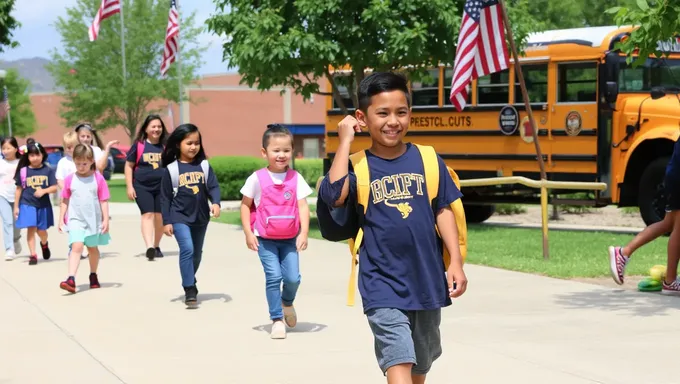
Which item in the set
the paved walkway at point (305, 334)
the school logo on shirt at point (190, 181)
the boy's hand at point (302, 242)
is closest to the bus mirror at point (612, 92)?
the paved walkway at point (305, 334)

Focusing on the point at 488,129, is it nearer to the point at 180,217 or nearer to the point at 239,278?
the point at 239,278

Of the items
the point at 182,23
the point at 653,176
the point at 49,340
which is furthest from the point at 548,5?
the point at 49,340

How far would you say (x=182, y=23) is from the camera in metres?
45.8

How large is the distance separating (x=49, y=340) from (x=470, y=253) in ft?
20.6

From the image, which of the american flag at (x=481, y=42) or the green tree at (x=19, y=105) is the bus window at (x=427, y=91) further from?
the green tree at (x=19, y=105)

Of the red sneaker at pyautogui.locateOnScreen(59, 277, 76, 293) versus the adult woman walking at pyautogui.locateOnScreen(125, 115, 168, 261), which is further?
the adult woman walking at pyautogui.locateOnScreen(125, 115, 168, 261)

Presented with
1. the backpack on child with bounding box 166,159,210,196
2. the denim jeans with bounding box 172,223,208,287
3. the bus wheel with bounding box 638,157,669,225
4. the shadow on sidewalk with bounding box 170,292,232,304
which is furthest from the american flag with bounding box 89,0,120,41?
the denim jeans with bounding box 172,223,208,287

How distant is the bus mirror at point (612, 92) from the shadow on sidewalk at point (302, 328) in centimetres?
792

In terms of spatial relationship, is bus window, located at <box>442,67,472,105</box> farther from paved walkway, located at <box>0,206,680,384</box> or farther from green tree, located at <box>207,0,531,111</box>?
paved walkway, located at <box>0,206,680,384</box>

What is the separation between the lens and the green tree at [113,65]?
4350 cm

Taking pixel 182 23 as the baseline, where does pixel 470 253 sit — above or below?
below

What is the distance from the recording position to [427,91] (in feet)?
58.6

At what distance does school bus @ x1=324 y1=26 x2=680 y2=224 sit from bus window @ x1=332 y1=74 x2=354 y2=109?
5.16 feet

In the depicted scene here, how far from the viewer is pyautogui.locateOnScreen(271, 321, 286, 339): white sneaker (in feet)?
25.1
